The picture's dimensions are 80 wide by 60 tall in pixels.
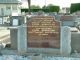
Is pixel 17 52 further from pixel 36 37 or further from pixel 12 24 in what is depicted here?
pixel 12 24

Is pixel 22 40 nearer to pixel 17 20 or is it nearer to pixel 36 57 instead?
pixel 36 57

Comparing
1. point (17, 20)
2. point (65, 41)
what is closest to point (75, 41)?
point (65, 41)

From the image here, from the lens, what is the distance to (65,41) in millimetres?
10930

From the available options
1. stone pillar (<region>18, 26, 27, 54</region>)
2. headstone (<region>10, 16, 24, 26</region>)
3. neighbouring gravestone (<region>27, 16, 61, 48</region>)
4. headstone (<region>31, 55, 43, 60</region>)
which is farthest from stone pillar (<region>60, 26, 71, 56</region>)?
headstone (<region>10, 16, 24, 26</region>)

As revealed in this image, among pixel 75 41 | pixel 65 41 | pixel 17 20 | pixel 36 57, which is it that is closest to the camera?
pixel 36 57

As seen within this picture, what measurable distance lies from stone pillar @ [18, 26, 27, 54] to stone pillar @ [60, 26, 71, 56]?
141cm

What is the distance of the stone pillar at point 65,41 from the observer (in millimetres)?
10867

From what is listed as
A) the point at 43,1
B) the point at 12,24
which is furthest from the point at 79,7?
the point at 43,1

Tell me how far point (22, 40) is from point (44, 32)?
0.92 metres

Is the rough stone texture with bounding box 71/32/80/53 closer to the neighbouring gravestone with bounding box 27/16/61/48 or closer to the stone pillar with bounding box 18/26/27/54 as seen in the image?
the neighbouring gravestone with bounding box 27/16/61/48

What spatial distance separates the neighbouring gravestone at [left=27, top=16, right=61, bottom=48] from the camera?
10914mm

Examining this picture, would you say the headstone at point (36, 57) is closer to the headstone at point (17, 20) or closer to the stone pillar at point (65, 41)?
the stone pillar at point (65, 41)

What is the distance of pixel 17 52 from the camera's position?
37.0 feet

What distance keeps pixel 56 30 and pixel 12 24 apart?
1668cm
